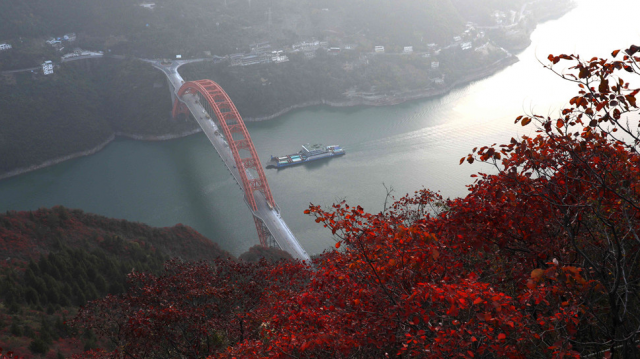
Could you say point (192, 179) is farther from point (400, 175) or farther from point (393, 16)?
point (393, 16)

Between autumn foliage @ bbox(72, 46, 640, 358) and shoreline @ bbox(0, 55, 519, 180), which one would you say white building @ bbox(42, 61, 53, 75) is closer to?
shoreline @ bbox(0, 55, 519, 180)

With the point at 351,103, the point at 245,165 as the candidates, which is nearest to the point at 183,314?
the point at 245,165

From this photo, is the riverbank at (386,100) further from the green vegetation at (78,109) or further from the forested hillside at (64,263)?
the forested hillside at (64,263)

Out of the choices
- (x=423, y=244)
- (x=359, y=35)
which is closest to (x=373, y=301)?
(x=423, y=244)

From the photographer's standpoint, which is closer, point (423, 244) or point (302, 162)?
point (423, 244)

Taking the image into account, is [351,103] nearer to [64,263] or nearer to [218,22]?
[218,22]

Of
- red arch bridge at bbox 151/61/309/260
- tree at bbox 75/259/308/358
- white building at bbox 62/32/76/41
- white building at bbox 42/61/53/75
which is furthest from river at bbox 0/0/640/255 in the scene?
white building at bbox 62/32/76/41
